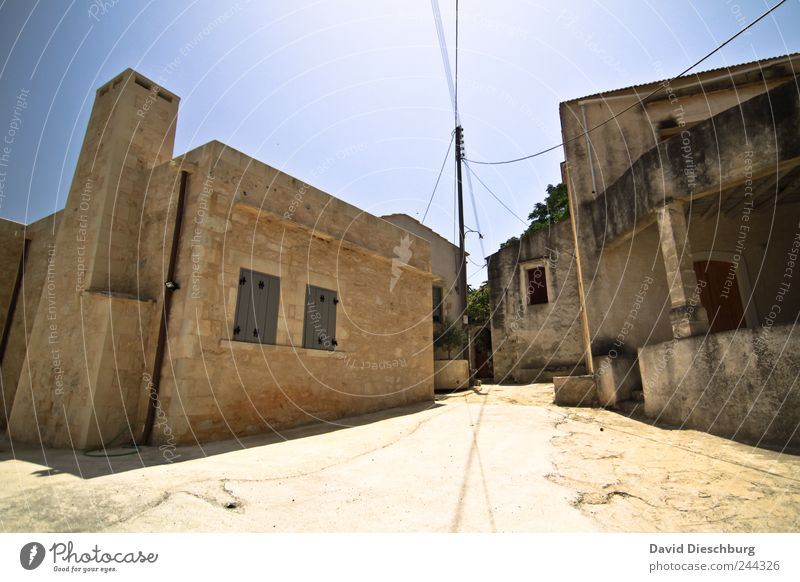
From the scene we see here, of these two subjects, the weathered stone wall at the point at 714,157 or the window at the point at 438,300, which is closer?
the weathered stone wall at the point at 714,157

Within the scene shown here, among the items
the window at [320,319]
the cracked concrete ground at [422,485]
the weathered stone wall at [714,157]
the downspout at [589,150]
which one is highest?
the downspout at [589,150]

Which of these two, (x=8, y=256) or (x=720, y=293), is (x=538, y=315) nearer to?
(x=720, y=293)

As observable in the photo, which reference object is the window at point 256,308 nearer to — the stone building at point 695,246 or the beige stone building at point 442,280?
the stone building at point 695,246

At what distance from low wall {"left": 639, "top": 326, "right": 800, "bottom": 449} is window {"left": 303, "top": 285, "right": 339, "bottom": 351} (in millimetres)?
→ 5622

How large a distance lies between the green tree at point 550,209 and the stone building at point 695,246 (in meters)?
11.0

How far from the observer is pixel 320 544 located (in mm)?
2270

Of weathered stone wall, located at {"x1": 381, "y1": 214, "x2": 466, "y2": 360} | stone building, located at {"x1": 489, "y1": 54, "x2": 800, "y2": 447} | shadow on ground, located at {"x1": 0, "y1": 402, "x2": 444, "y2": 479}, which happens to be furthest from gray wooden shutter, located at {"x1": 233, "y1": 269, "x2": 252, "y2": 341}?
weathered stone wall, located at {"x1": 381, "y1": 214, "x2": 466, "y2": 360}

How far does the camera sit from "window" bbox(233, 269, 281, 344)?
605 centimetres

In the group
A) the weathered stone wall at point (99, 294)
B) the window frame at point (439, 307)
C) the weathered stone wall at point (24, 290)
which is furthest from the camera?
the window frame at point (439, 307)

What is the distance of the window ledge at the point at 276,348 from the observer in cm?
579

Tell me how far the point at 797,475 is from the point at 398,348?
6.88 meters

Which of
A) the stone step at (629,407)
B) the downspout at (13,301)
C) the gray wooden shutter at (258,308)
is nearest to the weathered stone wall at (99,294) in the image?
the gray wooden shutter at (258,308)

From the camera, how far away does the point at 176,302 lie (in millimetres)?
5691

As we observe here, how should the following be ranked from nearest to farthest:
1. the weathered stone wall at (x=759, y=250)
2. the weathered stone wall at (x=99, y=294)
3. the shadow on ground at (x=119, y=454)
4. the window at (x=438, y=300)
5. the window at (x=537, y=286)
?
the shadow on ground at (x=119, y=454), the weathered stone wall at (x=99, y=294), the weathered stone wall at (x=759, y=250), the window at (x=537, y=286), the window at (x=438, y=300)
